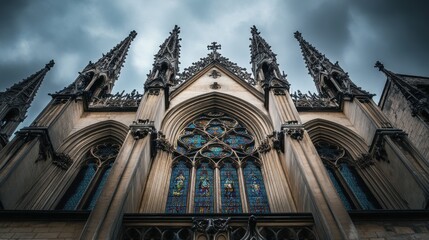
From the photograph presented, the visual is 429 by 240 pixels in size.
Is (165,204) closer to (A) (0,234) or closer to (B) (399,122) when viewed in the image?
(A) (0,234)

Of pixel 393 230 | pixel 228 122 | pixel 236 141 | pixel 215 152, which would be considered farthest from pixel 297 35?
pixel 393 230

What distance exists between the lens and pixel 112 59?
18344 millimetres

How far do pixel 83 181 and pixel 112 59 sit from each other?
29.9 feet

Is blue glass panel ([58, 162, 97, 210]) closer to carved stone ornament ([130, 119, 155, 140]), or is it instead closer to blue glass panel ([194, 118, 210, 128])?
carved stone ornament ([130, 119, 155, 140])

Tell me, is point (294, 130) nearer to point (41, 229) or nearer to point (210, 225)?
point (210, 225)

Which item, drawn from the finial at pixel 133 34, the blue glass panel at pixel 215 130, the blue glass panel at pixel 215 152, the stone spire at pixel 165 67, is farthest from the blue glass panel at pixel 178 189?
the finial at pixel 133 34

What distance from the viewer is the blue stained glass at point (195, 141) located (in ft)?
39.9

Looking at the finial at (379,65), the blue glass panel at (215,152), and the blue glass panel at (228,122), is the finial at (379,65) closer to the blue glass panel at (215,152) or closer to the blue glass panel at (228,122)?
the blue glass panel at (228,122)

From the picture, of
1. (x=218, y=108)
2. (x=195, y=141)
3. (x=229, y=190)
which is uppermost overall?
(x=218, y=108)

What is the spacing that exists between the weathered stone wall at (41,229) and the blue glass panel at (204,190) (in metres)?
3.15

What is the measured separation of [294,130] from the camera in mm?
9688

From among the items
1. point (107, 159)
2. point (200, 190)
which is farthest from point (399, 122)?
point (107, 159)

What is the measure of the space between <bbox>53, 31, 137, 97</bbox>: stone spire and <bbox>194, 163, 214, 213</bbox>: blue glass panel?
227 inches

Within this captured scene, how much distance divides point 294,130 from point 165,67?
8.21 m
